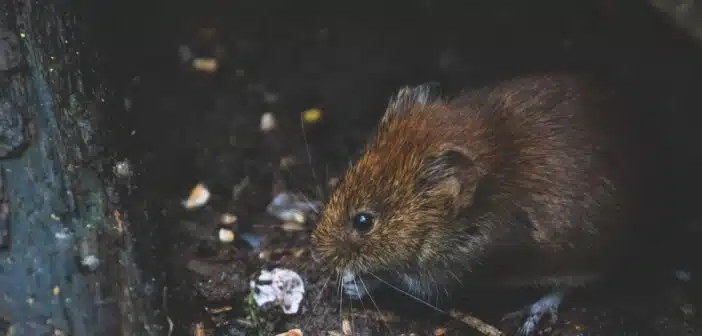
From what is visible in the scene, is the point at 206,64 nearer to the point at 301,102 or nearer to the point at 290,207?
the point at 301,102

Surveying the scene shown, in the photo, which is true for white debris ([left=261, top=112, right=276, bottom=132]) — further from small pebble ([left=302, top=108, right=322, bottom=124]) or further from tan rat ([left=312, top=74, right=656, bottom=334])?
tan rat ([left=312, top=74, right=656, bottom=334])

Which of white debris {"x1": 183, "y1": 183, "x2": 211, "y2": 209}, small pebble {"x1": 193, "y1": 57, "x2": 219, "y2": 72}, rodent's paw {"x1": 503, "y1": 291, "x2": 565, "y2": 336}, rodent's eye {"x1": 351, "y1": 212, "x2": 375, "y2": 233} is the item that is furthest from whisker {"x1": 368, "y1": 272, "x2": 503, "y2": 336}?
small pebble {"x1": 193, "y1": 57, "x2": 219, "y2": 72}

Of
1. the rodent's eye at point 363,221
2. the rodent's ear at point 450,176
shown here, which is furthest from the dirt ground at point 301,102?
the rodent's ear at point 450,176

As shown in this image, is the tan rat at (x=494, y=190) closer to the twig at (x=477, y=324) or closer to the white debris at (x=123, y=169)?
the twig at (x=477, y=324)

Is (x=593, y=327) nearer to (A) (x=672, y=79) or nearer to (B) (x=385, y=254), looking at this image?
(B) (x=385, y=254)

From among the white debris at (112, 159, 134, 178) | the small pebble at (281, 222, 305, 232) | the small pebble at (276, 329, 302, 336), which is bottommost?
the small pebble at (276, 329, 302, 336)

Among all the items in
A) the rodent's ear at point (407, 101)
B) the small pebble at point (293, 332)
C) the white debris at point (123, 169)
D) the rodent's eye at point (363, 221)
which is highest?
the rodent's ear at point (407, 101)
